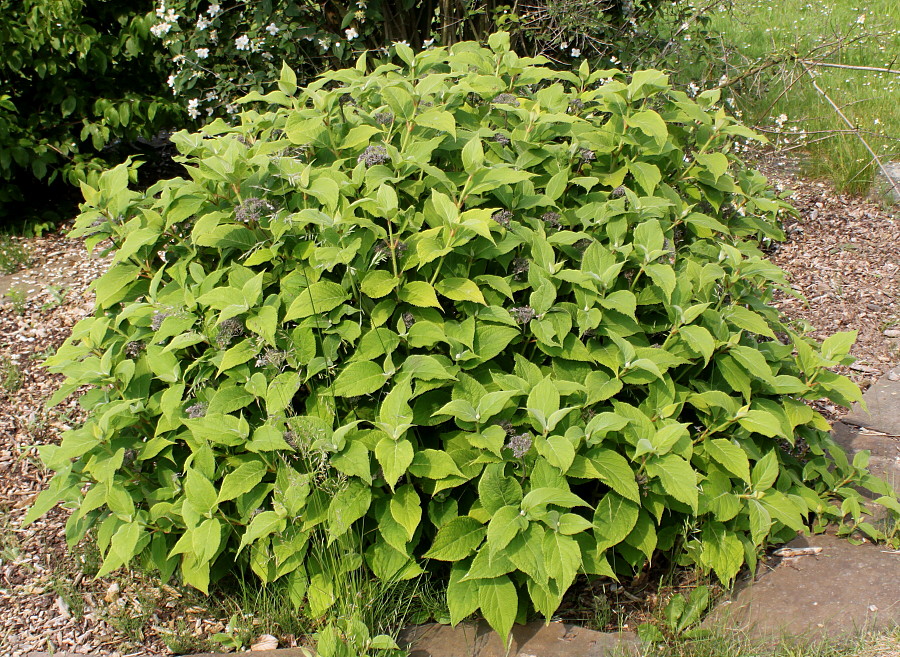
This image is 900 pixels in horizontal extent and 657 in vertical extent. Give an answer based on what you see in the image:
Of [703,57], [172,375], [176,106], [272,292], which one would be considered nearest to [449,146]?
[272,292]

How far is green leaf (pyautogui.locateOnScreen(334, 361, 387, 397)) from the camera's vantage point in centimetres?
219

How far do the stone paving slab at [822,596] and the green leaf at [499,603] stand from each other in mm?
649

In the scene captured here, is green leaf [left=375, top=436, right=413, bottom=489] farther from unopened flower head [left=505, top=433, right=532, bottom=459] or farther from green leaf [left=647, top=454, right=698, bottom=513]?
green leaf [left=647, top=454, right=698, bottom=513]

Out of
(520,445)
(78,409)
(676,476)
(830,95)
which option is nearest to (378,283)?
(520,445)

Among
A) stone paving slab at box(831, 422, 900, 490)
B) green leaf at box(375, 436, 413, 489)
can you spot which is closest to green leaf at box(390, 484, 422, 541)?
green leaf at box(375, 436, 413, 489)

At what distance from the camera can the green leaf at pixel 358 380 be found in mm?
2191

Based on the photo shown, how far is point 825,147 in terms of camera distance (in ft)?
18.6

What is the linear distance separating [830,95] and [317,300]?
18.5 ft

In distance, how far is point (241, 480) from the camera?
2230 millimetres

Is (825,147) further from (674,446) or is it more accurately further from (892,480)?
(674,446)

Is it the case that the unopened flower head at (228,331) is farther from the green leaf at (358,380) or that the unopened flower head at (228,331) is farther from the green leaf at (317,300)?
the green leaf at (358,380)

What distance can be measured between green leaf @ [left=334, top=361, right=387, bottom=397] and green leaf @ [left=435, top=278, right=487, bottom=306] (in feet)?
1.03

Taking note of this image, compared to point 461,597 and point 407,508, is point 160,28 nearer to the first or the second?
point 407,508

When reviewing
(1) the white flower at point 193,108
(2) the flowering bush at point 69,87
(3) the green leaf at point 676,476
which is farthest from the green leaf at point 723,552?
(2) the flowering bush at point 69,87
